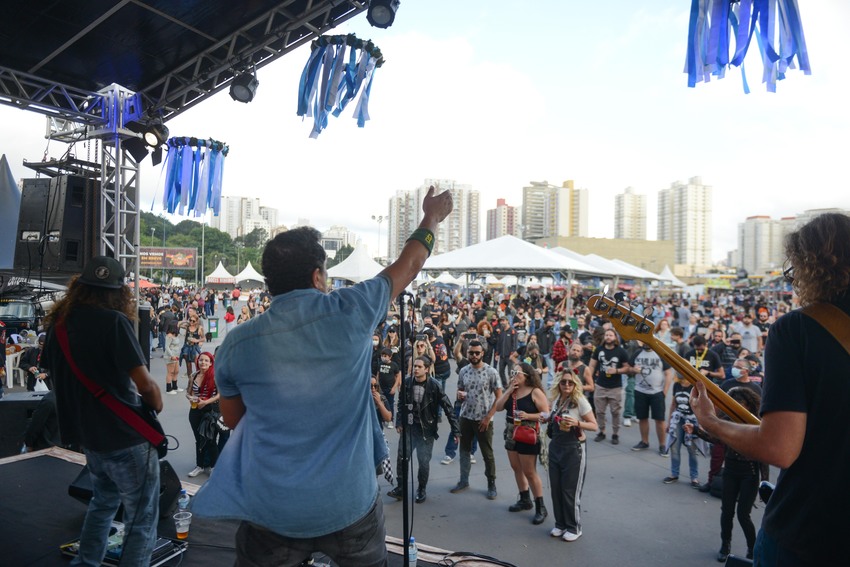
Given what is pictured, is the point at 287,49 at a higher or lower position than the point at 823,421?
higher

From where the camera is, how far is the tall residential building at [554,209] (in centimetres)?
8381

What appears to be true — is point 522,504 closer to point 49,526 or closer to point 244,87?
point 49,526

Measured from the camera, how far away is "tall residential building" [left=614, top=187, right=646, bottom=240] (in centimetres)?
10938

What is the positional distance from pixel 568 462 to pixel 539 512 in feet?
2.39

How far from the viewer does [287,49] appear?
6.81m

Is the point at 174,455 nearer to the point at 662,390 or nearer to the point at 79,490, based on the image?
the point at 79,490

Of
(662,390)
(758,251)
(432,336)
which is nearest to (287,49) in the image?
(432,336)

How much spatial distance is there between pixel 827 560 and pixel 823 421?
0.39 metres

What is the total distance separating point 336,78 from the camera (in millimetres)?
6105

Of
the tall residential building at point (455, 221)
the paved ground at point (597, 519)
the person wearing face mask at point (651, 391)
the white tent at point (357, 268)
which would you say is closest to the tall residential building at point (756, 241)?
the tall residential building at point (455, 221)

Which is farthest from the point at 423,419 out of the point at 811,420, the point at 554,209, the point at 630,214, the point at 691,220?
the point at 691,220

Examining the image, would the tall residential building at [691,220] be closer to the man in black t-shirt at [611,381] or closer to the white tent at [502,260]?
the white tent at [502,260]

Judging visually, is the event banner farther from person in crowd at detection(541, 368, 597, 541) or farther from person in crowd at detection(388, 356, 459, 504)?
person in crowd at detection(541, 368, 597, 541)

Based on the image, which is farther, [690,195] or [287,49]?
[690,195]
